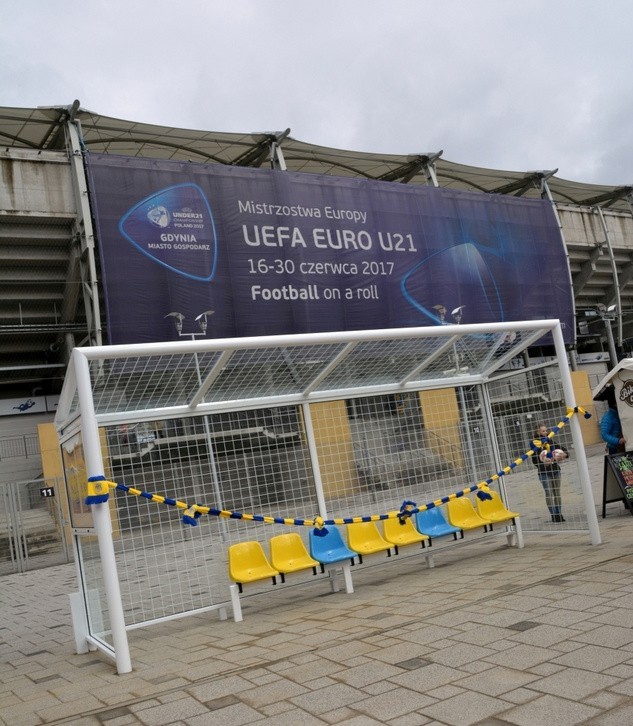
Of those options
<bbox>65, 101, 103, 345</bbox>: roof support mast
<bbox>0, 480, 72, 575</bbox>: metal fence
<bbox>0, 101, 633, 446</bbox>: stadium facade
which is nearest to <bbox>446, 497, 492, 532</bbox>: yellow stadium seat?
<bbox>0, 480, 72, 575</bbox>: metal fence

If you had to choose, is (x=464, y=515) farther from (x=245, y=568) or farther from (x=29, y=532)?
(x=29, y=532)

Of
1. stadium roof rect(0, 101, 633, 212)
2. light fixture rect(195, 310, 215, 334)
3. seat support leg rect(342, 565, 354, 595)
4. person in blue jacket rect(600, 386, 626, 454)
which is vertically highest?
stadium roof rect(0, 101, 633, 212)

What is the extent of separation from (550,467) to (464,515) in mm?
1219

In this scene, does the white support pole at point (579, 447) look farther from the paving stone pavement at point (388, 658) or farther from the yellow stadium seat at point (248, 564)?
the yellow stadium seat at point (248, 564)

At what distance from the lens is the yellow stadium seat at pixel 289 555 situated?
6.20 meters

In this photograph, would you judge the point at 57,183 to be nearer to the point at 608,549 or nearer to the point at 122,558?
the point at 122,558

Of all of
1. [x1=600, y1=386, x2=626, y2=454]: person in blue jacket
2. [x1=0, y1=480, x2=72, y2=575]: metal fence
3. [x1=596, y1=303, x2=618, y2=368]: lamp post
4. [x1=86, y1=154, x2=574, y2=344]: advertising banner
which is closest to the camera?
[x1=600, y1=386, x2=626, y2=454]: person in blue jacket

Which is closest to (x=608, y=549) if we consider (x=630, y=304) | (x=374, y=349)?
(x=374, y=349)

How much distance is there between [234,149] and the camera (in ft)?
75.9

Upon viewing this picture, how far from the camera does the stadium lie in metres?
6.09

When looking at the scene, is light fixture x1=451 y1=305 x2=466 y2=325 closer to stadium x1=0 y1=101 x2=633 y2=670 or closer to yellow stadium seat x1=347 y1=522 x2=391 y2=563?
stadium x1=0 y1=101 x2=633 y2=670

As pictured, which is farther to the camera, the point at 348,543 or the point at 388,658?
the point at 348,543

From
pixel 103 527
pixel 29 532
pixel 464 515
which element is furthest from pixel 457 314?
pixel 103 527

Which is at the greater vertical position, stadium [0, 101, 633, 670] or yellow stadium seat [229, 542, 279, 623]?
stadium [0, 101, 633, 670]
